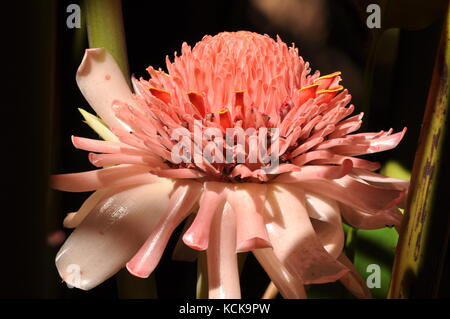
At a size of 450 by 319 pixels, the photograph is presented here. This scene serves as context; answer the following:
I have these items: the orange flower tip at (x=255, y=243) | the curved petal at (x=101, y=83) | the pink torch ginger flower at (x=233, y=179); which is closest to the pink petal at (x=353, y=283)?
the pink torch ginger flower at (x=233, y=179)

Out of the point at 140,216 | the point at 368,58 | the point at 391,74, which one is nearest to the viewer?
the point at 140,216

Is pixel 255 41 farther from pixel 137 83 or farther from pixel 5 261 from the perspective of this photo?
pixel 5 261

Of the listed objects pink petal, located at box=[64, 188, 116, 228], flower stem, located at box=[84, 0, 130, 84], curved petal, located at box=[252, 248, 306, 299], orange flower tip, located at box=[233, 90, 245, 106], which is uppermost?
flower stem, located at box=[84, 0, 130, 84]

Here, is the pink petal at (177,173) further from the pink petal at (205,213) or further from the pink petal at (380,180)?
the pink petal at (380,180)

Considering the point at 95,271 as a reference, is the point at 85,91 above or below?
above

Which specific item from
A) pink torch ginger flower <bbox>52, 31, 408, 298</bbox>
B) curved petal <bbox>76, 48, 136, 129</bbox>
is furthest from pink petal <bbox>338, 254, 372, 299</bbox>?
curved petal <bbox>76, 48, 136, 129</bbox>

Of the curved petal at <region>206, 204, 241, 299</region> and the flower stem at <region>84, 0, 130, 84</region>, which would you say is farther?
the flower stem at <region>84, 0, 130, 84</region>

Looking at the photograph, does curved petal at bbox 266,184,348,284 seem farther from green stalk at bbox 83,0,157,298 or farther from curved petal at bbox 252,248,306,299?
green stalk at bbox 83,0,157,298
